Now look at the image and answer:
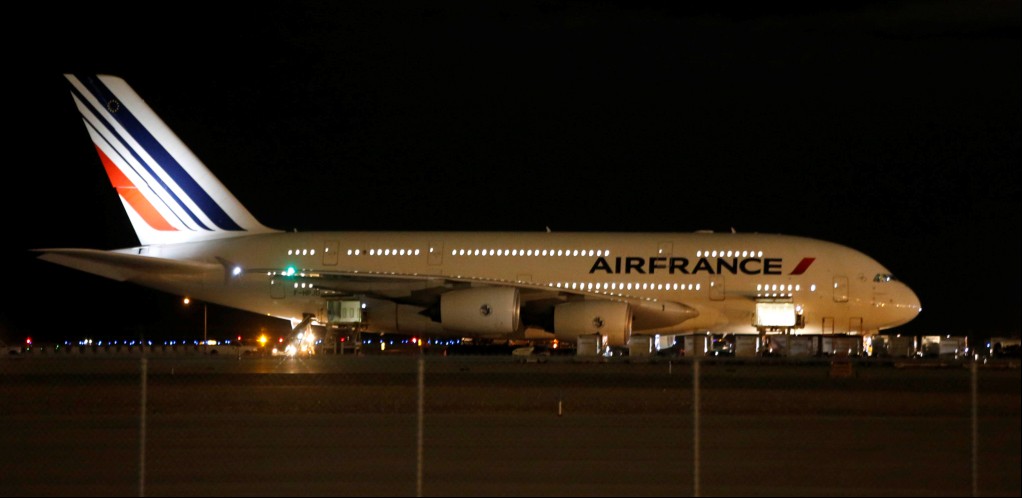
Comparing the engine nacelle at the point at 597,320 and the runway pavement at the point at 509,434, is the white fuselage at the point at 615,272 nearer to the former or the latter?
the engine nacelle at the point at 597,320

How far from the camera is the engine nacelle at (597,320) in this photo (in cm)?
3531

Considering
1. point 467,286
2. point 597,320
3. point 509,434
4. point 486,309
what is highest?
point 467,286

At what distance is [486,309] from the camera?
1419 inches

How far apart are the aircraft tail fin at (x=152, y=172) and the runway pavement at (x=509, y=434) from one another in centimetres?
1639

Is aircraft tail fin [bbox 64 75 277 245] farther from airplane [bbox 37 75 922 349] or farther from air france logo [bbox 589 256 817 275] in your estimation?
air france logo [bbox 589 256 817 275]

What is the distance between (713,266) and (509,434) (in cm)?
2310

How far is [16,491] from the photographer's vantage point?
457 inches

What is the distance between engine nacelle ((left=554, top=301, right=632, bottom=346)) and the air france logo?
237cm

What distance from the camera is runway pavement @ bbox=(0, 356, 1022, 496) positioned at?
11.9m

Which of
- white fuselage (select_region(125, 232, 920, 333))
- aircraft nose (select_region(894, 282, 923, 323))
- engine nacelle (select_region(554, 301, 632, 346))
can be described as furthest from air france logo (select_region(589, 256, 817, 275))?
aircraft nose (select_region(894, 282, 923, 323))

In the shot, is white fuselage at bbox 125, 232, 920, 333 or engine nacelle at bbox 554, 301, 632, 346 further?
white fuselage at bbox 125, 232, 920, 333

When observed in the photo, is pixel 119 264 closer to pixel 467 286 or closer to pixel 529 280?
pixel 467 286

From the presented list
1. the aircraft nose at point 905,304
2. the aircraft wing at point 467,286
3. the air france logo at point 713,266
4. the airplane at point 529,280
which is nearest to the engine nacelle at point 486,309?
the airplane at point 529,280

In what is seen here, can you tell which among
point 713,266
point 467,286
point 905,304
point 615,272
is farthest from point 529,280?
point 905,304
